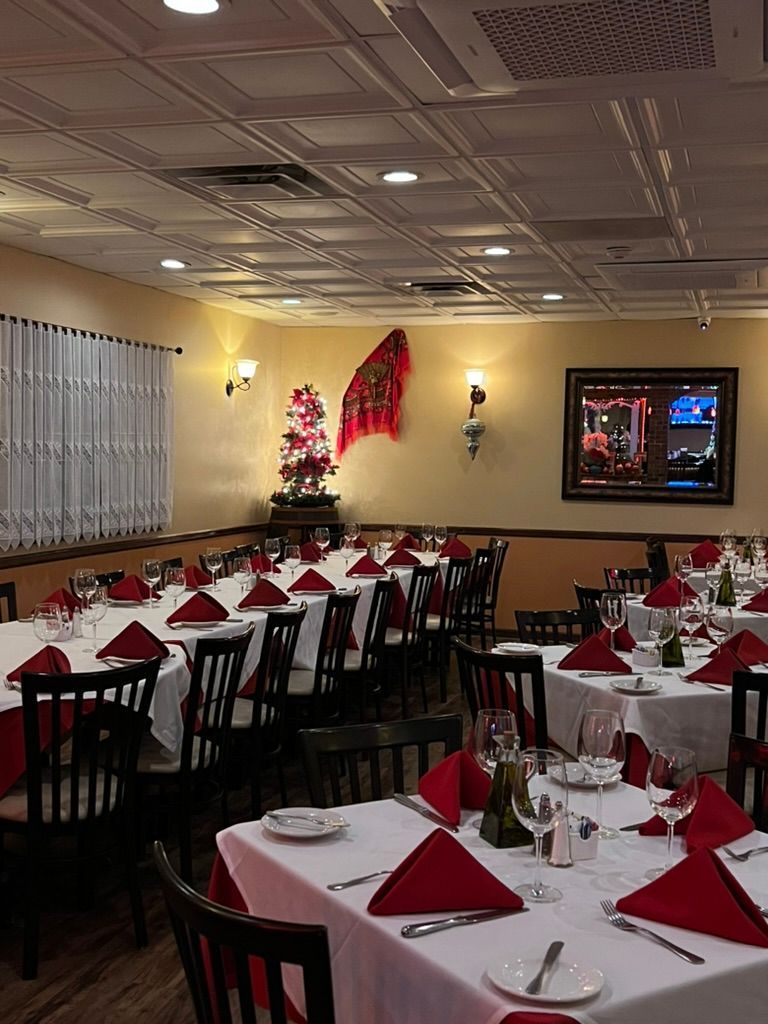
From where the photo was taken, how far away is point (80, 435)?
8328 mm

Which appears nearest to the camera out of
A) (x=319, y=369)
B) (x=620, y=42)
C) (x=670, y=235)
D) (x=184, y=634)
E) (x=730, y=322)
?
(x=620, y=42)

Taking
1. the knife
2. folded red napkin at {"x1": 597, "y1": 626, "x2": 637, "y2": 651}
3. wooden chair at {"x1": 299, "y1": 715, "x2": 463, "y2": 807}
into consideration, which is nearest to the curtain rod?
folded red napkin at {"x1": 597, "y1": 626, "x2": 637, "y2": 651}

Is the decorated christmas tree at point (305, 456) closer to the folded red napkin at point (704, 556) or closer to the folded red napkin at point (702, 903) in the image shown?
Answer: the folded red napkin at point (704, 556)

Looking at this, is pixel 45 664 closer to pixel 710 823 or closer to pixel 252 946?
pixel 710 823

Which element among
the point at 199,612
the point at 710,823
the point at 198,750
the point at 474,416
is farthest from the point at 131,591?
the point at 474,416

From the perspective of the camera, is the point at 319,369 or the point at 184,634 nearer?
the point at 184,634

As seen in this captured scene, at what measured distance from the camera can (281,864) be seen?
2301 mm

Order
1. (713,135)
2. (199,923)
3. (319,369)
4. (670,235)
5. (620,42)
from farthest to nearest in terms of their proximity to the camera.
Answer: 1. (319,369)
2. (670,235)
3. (713,135)
4. (620,42)
5. (199,923)

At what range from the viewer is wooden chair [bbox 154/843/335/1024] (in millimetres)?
1598

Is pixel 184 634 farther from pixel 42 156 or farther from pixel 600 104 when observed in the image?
pixel 600 104

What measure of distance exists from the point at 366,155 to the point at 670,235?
238 centimetres

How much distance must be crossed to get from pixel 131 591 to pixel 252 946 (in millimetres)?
4486

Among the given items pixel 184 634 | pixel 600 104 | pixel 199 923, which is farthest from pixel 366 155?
pixel 199 923

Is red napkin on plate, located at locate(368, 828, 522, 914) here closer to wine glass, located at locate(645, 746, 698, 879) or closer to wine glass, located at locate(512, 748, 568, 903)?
wine glass, located at locate(512, 748, 568, 903)
